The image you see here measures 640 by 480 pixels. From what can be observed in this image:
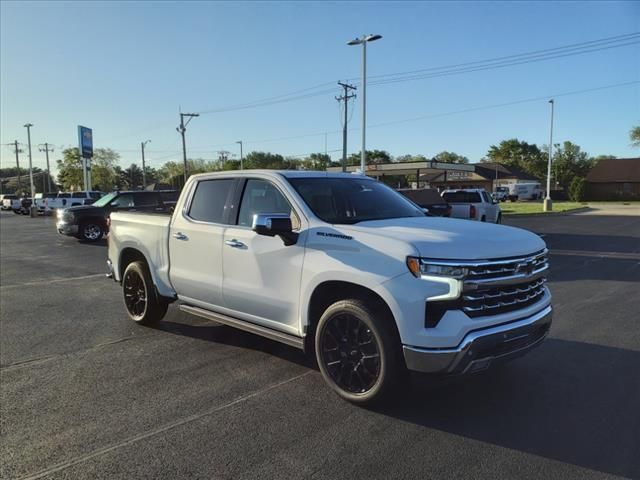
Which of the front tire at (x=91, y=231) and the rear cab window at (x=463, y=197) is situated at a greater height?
the rear cab window at (x=463, y=197)

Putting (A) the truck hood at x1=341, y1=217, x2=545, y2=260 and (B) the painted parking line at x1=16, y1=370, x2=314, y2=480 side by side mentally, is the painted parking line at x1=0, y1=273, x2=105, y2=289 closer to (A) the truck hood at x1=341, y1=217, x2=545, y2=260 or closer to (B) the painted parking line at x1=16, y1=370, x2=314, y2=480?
(B) the painted parking line at x1=16, y1=370, x2=314, y2=480

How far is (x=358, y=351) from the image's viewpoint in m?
3.94

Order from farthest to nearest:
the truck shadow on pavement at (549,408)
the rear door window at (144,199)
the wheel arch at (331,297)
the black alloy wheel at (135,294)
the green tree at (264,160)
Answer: the green tree at (264,160)
the rear door window at (144,199)
the black alloy wheel at (135,294)
the wheel arch at (331,297)
the truck shadow on pavement at (549,408)

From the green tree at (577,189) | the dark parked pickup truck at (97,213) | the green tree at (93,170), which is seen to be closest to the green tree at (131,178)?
the green tree at (93,170)

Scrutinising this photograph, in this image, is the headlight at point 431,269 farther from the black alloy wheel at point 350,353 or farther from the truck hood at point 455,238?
the black alloy wheel at point 350,353

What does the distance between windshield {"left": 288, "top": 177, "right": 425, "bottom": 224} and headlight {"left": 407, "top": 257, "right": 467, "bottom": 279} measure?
100 cm

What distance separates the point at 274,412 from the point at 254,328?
1.01 m

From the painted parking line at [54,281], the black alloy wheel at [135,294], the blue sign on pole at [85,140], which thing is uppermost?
the blue sign on pole at [85,140]

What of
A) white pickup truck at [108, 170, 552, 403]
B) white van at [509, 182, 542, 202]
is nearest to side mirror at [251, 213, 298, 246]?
white pickup truck at [108, 170, 552, 403]

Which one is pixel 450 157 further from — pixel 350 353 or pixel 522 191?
pixel 350 353

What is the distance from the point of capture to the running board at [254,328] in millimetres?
4379

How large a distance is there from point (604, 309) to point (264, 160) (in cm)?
11266

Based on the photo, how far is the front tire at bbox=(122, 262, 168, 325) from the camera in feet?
20.1

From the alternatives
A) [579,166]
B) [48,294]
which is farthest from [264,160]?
[48,294]
